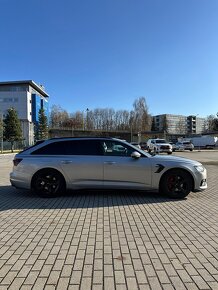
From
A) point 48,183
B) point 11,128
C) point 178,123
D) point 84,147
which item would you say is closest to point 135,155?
point 84,147

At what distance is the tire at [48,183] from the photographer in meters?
Answer: 8.66

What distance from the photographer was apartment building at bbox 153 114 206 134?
156 meters

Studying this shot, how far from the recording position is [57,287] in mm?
3502

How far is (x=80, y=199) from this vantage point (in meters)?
8.39

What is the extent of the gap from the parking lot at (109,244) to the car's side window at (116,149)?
4.37 ft

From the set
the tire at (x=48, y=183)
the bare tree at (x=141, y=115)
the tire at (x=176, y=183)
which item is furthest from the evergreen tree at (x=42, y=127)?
the tire at (x=176, y=183)

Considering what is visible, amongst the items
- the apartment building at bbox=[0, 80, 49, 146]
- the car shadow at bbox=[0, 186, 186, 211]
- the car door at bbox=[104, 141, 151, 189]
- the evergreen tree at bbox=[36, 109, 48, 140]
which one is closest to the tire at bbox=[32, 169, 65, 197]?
the car shadow at bbox=[0, 186, 186, 211]

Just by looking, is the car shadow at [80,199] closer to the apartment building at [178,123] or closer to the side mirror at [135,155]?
the side mirror at [135,155]

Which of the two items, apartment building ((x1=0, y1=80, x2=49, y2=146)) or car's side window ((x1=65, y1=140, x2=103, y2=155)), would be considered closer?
car's side window ((x1=65, y1=140, x2=103, y2=155))

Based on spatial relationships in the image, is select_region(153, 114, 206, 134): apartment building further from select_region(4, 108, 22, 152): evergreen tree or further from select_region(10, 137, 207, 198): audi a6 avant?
select_region(10, 137, 207, 198): audi a6 avant

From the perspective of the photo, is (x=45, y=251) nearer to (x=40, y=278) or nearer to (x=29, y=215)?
(x=40, y=278)

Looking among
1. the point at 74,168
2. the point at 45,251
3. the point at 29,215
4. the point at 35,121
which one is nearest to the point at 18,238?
the point at 45,251

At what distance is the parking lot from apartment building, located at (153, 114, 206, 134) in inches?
5465

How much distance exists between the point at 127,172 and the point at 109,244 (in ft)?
12.4
